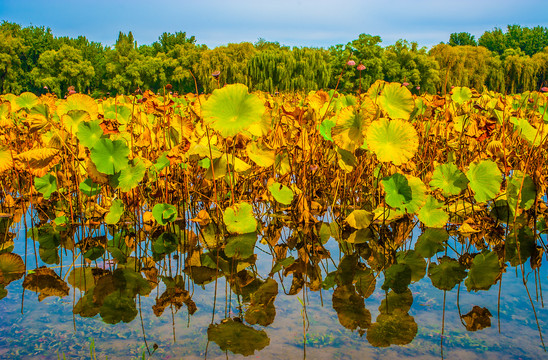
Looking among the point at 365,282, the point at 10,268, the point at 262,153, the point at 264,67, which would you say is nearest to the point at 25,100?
the point at 10,268

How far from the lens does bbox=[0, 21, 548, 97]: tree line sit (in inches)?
749

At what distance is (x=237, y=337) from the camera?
1224 millimetres

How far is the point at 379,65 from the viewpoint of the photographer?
25422 millimetres

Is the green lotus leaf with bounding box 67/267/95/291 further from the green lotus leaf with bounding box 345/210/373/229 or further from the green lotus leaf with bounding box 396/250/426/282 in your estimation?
the green lotus leaf with bounding box 396/250/426/282

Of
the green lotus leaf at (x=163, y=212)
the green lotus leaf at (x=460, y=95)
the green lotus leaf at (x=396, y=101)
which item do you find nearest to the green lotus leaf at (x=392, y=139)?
the green lotus leaf at (x=396, y=101)

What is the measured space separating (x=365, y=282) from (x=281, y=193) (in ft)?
1.73

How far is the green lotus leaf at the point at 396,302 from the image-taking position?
1396mm

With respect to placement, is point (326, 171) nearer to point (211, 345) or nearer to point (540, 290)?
point (540, 290)

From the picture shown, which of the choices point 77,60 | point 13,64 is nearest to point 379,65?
point 77,60

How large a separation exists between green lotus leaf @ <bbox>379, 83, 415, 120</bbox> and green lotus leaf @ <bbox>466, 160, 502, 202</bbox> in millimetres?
351

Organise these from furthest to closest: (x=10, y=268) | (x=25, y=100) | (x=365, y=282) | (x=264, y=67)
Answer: (x=264, y=67), (x=25, y=100), (x=10, y=268), (x=365, y=282)

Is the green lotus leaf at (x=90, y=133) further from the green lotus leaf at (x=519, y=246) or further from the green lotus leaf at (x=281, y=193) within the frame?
the green lotus leaf at (x=519, y=246)

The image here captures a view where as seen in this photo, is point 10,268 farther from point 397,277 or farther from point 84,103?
point 397,277

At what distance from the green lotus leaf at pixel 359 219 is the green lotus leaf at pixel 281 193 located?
0.87 ft
